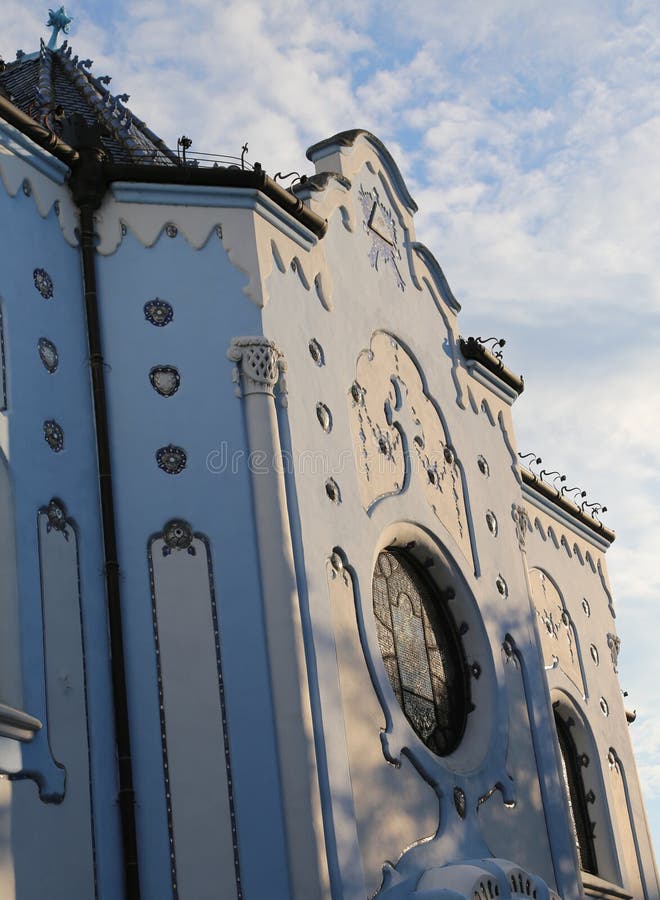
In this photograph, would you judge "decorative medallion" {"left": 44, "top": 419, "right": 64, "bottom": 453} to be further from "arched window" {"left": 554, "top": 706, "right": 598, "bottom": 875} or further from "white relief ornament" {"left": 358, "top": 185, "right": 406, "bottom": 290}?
"arched window" {"left": 554, "top": 706, "right": 598, "bottom": 875}

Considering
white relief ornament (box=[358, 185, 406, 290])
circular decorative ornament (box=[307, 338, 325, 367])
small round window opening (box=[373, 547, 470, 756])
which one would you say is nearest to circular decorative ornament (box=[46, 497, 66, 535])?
circular decorative ornament (box=[307, 338, 325, 367])

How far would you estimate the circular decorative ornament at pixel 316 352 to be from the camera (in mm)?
15062

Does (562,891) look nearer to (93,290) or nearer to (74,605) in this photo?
(74,605)

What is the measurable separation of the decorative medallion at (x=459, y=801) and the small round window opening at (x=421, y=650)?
1.90ft

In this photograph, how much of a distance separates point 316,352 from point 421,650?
3.49 meters

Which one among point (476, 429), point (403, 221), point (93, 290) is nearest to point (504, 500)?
point (476, 429)

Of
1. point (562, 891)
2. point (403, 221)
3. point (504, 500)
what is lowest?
point (562, 891)

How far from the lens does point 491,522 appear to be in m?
18.2

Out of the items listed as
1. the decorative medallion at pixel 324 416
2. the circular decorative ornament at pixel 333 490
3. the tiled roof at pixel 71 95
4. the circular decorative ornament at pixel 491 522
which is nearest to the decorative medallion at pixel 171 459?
the circular decorative ornament at pixel 333 490

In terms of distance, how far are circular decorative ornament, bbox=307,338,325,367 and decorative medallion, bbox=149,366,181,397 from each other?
1686mm

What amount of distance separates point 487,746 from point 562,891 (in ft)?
6.75

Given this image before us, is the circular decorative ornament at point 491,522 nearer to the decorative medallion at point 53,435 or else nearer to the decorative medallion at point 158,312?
the decorative medallion at point 158,312

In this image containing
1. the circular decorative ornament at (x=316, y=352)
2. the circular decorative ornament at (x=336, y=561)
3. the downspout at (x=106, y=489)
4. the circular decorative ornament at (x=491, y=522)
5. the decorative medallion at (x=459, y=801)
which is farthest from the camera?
the circular decorative ornament at (x=491, y=522)

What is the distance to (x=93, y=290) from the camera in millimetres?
14039
